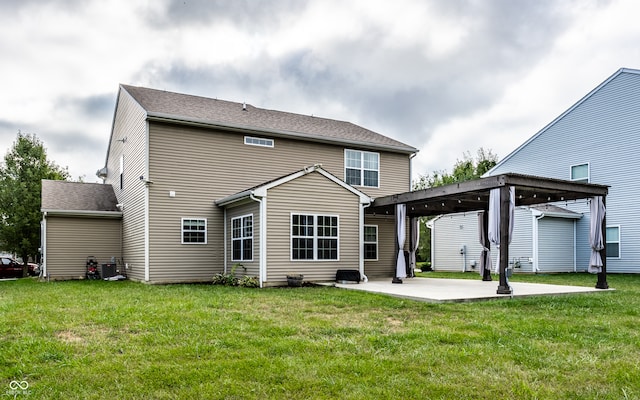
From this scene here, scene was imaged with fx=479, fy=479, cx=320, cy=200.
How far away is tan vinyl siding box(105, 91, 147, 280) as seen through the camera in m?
14.6

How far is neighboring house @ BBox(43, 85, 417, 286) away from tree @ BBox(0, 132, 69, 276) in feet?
27.4

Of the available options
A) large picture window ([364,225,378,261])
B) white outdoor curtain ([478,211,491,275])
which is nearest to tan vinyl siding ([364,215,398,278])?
large picture window ([364,225,378,261])

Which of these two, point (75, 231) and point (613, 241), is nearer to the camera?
point (75, 231)

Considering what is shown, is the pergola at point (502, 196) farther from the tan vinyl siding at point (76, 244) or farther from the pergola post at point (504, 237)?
the tan vinyl siding at point (76, 244)

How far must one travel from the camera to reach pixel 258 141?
1599 centimetres

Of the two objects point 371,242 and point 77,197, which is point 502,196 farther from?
point 77,197

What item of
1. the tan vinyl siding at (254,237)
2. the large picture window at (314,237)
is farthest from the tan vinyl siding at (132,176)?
the large picture window at (314,237)

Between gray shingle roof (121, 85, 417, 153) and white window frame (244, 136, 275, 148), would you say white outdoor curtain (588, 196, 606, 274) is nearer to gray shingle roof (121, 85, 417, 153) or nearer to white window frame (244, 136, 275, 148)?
gray shingle roof (121, 85, 417, 153)

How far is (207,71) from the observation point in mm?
18078

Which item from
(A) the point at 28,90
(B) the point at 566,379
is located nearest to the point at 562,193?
(B) the point at 566,379

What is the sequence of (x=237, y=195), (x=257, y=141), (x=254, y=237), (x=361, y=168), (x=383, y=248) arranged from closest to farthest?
(x=254, y=237)
(x=237, y=195)
(x=257, y=141)
(x=383, y=248)
(x=361, y=168)

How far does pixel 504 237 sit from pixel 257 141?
863cm

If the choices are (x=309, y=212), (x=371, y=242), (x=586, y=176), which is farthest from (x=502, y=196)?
(x=586, y=176)

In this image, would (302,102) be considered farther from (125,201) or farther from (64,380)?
(64,380)
